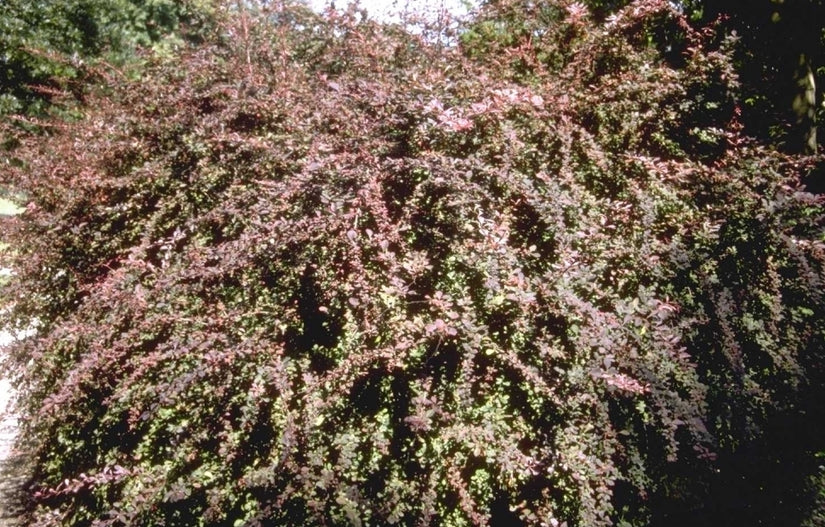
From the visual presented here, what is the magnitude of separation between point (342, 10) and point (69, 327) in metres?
3.09

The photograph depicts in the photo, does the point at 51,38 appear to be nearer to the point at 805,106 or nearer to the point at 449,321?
the point at 449,321

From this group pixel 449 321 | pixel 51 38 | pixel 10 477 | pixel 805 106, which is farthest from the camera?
pixel 51 38

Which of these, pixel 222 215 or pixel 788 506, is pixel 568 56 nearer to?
pixel 222 215

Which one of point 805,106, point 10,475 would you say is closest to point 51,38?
point 10,475

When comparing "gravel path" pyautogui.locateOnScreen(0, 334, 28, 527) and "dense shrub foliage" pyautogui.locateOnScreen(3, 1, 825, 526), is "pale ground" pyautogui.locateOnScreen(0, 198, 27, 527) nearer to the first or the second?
"gravel path" pyautogui.locateOnScreen(0, 334, 28, 527)

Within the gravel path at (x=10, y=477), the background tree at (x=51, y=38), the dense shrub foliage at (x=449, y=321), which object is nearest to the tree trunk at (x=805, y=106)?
the dense shrub foliage at (x=449, y=321)

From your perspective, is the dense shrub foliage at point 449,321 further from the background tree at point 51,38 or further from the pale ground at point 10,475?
the background tree at point 51,38

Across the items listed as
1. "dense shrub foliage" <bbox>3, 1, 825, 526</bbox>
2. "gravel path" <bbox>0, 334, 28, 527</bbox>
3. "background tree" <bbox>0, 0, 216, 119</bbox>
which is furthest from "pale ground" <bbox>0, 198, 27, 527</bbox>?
"background tree" <bbox>0, 0, 216, 119</bbox>

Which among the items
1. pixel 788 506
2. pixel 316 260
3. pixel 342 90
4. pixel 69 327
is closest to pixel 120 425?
pixel 69 327

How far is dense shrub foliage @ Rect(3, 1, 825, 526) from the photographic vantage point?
223 centimetres

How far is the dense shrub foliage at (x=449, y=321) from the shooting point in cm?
223

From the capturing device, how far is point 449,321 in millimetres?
2201

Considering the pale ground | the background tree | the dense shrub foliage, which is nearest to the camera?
the dense shrub foliage

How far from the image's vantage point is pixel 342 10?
3959 millimetres
